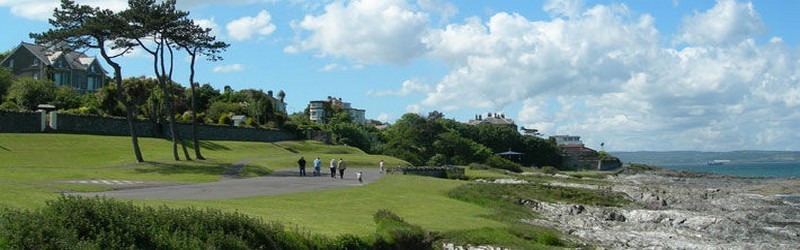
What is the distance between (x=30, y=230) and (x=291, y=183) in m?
28.7

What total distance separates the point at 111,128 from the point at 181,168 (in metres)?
21.5

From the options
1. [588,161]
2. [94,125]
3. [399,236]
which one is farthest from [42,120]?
[588,161]

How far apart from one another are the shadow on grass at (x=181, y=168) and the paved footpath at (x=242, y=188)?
136 inches

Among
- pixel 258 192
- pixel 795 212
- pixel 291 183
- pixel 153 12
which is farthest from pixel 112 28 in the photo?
pixel 795 212

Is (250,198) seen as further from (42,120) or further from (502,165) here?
(502,165)

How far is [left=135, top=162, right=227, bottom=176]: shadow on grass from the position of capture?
149 ft

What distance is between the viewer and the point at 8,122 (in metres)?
55.5

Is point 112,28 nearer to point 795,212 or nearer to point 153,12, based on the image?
point 153,12

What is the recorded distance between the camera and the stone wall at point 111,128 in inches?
2211

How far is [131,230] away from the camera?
1455 centimetres

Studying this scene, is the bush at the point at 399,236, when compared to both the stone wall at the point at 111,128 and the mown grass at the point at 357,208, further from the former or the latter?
the stone wall at the point at 111,128

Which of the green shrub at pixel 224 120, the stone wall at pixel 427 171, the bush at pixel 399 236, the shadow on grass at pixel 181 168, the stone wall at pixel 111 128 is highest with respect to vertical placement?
the green shrub at pixel 224 120

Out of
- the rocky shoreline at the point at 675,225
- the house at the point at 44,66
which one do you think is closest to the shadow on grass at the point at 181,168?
the rocky shoreline at the point at 675,225

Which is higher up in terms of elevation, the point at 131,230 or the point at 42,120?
the point at 42,120
